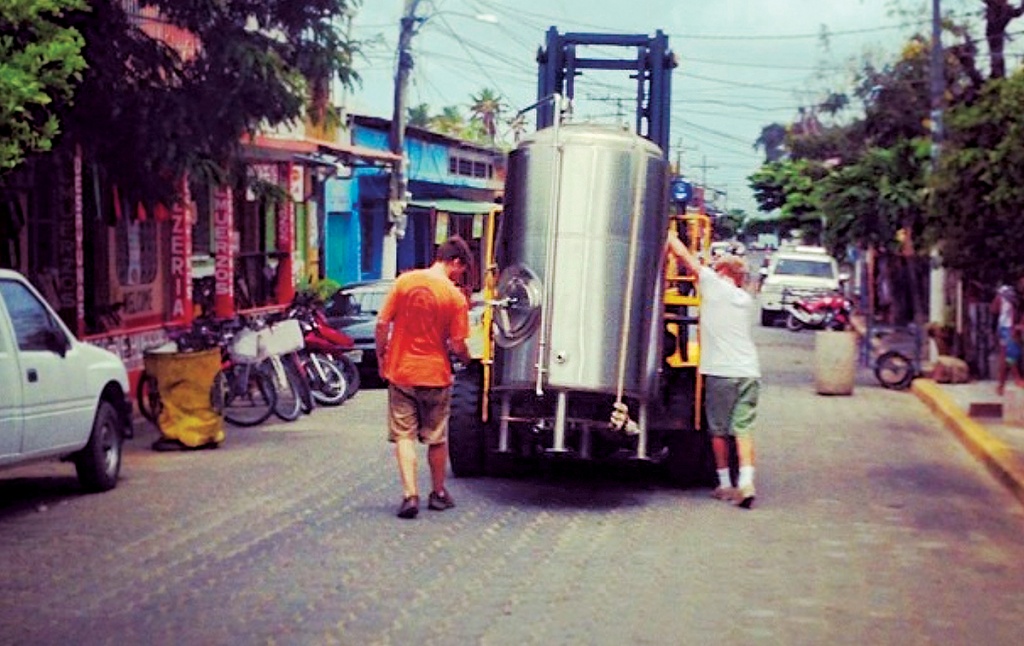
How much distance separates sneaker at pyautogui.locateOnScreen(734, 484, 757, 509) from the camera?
13.0 metres

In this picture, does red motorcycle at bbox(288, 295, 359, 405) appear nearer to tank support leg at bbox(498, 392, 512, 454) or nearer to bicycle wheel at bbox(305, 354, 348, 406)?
bicycle wheel at bbox(305, 354, 348, 406)

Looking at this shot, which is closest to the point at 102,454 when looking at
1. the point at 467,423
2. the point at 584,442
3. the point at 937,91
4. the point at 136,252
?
the point at 467,423

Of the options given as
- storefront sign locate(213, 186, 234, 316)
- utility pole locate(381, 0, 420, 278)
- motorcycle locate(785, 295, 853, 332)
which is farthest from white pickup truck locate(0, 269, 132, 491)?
motorcycle locate(785, 295, 853, 332)

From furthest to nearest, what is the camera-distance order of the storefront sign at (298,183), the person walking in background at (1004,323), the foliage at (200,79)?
the storefront sign at (298,183)
the person walking in background at (1004,323)
the foliage at (200,79)

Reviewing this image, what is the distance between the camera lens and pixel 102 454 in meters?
14.0

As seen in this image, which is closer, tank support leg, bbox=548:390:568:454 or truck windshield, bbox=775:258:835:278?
tank support leg, bbox=548:390:568:454

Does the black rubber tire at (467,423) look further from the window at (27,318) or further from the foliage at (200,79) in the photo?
the foliage at (200,79)

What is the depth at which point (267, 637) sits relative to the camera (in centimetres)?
830

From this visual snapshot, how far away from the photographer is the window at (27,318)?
13.0 meters

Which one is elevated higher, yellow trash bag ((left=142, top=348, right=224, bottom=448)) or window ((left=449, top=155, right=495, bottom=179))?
window ((left=449, top=155, right=495, bottom=179))

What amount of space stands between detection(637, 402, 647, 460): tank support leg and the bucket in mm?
13157

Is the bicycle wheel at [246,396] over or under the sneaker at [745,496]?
under

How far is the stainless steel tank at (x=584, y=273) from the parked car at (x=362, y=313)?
35.3 ft

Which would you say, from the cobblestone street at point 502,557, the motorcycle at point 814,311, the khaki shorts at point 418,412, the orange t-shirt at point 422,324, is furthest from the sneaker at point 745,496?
the motorcycle at point 814,311
